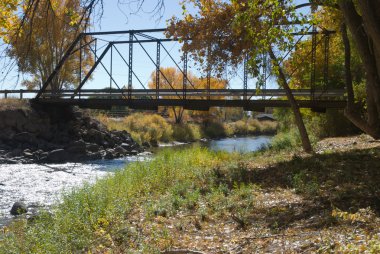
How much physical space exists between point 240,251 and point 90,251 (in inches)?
93.3

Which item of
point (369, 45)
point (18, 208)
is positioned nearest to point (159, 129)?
point (18, 208)

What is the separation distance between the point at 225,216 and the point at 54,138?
1164 inches

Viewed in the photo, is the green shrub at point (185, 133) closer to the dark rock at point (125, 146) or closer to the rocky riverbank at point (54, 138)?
the rocky riverbank at point (54, 138)

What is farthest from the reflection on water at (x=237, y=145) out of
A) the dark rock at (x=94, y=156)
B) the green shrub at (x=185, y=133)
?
the dark rock at (x=94, y=156)

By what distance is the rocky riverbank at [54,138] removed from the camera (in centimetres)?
3159

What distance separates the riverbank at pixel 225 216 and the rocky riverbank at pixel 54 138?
64.3ft

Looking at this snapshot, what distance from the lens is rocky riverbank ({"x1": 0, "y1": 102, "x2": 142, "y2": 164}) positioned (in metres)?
31.6

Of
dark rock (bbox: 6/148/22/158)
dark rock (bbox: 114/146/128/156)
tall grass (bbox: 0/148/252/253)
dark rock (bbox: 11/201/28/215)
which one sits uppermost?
tall grass (bbox: 0/148/252/253)

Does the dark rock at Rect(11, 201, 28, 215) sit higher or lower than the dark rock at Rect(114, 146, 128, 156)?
higher

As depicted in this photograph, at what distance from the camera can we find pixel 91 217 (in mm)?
8641

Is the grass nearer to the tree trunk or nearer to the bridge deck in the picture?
the bridge deck

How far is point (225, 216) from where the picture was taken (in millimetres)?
8789

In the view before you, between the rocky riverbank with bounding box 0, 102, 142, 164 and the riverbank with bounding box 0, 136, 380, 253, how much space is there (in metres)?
19.6

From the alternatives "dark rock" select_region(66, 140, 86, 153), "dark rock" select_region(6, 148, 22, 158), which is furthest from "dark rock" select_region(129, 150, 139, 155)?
"dark rock" select_region(6, 148, 22, 158)
